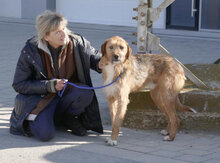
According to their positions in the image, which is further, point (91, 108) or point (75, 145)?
point (91, 108)

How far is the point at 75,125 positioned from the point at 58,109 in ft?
0.95

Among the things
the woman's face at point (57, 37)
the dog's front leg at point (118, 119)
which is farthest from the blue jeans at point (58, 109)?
the woman's face at point (57, 37)

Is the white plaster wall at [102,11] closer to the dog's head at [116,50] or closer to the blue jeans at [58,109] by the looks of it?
the blue jeans at [58,109]

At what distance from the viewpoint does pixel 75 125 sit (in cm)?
582

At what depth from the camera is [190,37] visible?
1472cm

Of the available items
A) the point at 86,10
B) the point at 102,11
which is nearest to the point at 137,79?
the point at 102,11

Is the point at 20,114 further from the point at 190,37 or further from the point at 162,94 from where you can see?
the point at 190,37

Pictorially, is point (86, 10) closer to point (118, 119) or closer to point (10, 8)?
point (10, 8)

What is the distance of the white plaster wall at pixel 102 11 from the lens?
17.0m

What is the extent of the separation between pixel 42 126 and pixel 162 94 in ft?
4.92

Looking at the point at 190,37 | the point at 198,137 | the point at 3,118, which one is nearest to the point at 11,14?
the point at 190,37

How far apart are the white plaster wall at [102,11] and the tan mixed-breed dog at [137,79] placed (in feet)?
34.9

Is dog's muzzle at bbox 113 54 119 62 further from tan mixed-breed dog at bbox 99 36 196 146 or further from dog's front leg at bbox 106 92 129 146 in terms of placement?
dog's front leg at bbox 106 92 129 146

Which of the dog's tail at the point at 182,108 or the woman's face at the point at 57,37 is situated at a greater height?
the woman's face at the point at 57,37
